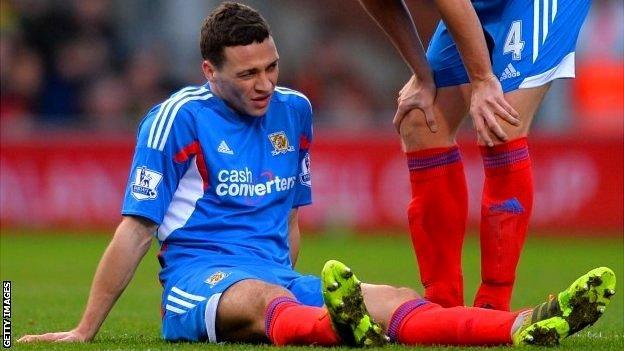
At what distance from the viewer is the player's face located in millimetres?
5344

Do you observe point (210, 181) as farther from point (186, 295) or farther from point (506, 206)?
point (506, 206)

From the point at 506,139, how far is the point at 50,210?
9.88 m

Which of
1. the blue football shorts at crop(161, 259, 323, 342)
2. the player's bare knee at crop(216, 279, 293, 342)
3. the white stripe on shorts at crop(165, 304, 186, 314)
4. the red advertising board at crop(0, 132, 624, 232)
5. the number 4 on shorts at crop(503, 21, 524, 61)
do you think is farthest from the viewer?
the red advertising board at crop(0, 132, 624, 232)

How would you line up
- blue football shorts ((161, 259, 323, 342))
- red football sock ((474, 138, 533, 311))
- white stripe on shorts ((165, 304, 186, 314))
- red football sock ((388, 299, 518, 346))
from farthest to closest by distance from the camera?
1. red football sock ((474, 138, 533, 311))
2. white stripe on shorts ((165, 304, 186, 314))
3. blue football shorts ((161, 259, 323, 342))
4. red football sock ((388, 299, 518, 346))

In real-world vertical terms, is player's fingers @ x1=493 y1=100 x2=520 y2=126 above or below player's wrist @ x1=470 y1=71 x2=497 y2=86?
below

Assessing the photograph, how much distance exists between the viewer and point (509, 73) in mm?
5551

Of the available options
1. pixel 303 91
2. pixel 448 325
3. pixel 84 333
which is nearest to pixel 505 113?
pixel 448 325

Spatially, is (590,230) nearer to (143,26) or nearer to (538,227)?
(538,227)

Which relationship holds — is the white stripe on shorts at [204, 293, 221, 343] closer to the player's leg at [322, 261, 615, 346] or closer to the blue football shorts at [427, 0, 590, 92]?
the player's leg at [322, 261, 615, 346]

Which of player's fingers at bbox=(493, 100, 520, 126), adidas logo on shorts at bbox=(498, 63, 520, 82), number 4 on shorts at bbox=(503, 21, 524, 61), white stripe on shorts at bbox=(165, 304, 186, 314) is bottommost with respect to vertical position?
white stripe on shorts at bbox=(165, 304, 186, 314)

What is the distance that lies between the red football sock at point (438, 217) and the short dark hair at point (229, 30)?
3.01 feet

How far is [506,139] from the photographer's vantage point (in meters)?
5.38

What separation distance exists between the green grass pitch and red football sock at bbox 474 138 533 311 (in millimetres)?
372

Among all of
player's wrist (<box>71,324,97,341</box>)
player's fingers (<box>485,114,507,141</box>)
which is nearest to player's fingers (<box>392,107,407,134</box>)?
player's fingers (<box>485,114,507,141</box>)
